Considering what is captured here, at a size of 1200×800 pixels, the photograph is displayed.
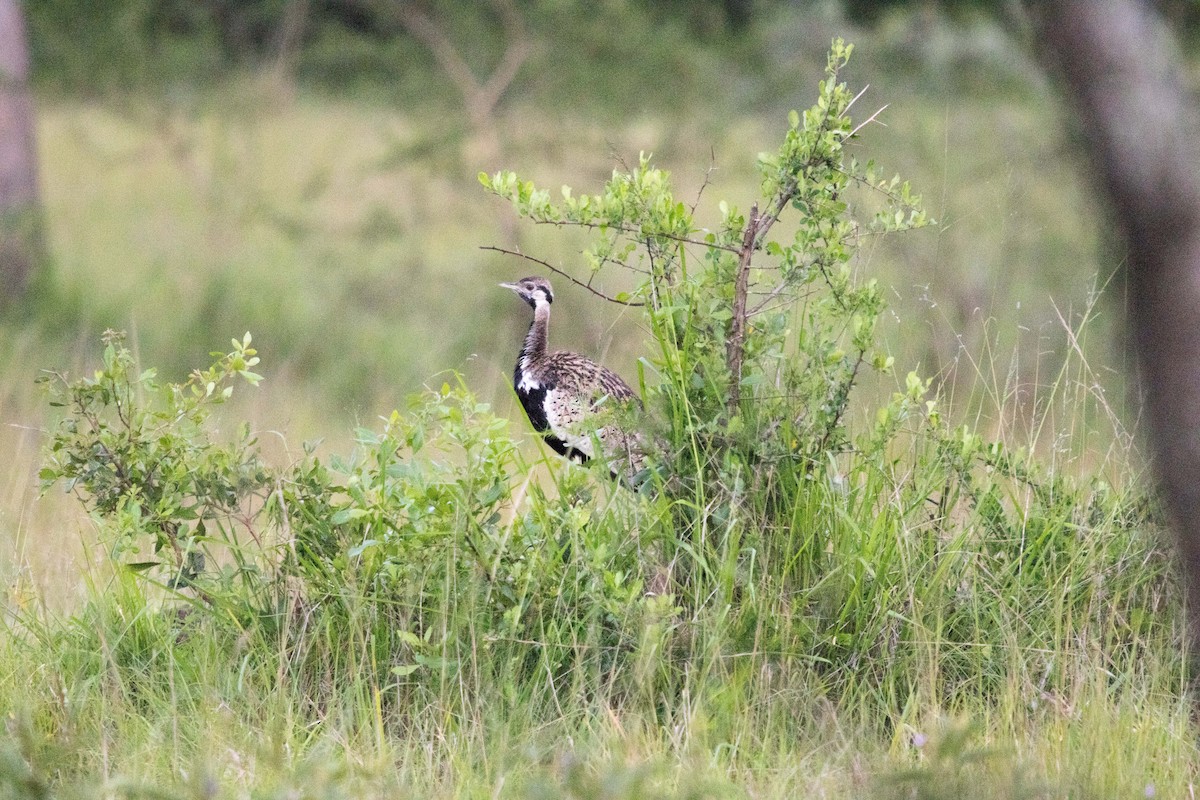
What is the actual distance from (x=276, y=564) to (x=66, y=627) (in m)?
0.58

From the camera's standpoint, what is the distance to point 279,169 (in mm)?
13148

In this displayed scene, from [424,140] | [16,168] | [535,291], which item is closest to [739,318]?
[535,291]

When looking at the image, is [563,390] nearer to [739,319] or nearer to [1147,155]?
[739,319]

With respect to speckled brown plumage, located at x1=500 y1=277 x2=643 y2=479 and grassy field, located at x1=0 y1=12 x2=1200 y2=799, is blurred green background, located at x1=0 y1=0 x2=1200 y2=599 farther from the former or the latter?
grassy field, located at x1=0 y1=12 x2=1200 y2=799

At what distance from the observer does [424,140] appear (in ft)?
33.9

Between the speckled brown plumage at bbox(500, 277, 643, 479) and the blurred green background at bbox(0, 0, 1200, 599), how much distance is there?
9.71 ft

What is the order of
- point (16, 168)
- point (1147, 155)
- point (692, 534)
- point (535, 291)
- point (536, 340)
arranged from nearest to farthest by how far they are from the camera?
point (1147, 155) → point (692, 534) → point (536, 340) → point (535, 291) → point (16, 168)

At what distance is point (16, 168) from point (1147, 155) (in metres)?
8.54

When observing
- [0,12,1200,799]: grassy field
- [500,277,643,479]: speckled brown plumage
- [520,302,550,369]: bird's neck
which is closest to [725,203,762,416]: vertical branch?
[0,12,1200,799]: grassy field

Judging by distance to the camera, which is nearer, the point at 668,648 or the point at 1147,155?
the point at 1147,155

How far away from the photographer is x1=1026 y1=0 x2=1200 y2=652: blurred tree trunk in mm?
1518

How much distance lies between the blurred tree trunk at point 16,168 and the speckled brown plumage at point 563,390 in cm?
515

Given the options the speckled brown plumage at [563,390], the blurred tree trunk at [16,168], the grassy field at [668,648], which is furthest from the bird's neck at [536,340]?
the blurred tree trunk at [16,168]

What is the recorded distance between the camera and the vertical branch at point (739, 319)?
10.2ft
